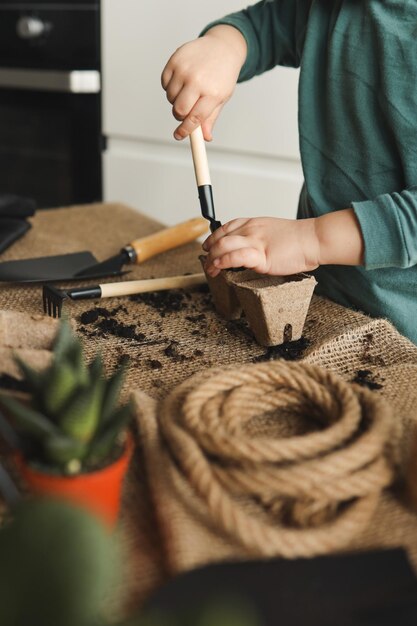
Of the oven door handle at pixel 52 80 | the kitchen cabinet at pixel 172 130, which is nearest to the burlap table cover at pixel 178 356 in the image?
the kitchen cabinet at pixel 172 130

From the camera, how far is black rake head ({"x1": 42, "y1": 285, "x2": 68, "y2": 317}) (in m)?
0.75

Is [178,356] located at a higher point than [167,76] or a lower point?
lower

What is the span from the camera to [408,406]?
1.91ft

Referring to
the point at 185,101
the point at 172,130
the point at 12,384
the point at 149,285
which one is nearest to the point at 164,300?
the point at 149,285

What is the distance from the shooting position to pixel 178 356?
26.4 inches

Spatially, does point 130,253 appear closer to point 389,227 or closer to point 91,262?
point 91,262

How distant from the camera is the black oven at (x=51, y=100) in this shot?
177 centimetres

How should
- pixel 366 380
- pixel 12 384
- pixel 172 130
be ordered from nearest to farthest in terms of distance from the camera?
pixel 12 384 → pixel 366 380 → pixel 172 130

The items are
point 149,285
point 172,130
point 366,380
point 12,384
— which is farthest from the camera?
point 172,130

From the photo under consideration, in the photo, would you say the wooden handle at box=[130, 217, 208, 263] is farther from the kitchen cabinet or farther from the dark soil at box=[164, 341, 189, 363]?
the kitchen cabinet

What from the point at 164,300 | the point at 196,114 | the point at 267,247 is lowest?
the point at 164,300

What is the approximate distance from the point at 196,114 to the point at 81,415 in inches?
21.2

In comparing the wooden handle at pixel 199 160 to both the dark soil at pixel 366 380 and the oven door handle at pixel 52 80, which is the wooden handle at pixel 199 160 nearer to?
the dark soil at pixel 366 380

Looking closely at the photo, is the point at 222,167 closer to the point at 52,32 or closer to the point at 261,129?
the point at 261,129
